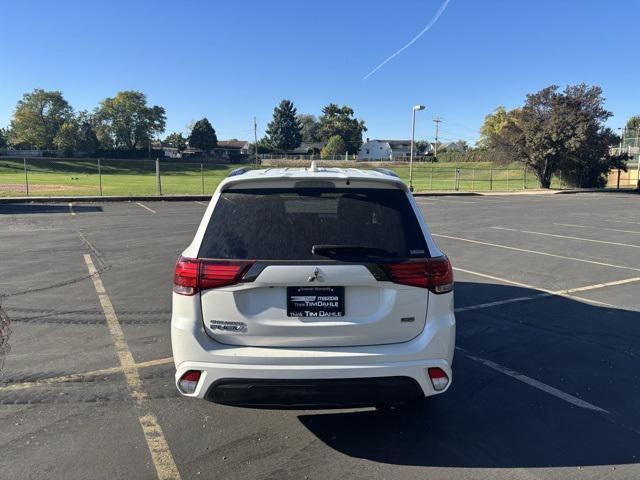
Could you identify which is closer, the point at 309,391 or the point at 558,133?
the point at 309,391

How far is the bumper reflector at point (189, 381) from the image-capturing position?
2971mm

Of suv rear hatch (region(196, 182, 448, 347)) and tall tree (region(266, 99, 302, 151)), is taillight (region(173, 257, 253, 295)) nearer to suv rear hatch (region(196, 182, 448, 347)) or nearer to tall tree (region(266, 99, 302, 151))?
suv rear hatch (region(196, 182, 448, 347))

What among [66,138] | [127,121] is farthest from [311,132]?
[66,138]

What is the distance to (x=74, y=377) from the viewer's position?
4.21 meters

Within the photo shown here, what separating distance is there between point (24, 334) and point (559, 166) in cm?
4246

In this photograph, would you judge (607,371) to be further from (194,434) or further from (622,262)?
(622,262)

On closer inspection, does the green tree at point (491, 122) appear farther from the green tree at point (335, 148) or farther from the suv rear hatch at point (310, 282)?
the suv rear hatch at point (310, 282)

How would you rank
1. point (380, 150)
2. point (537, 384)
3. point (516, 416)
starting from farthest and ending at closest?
1. point (380, 150)
2. point (537, 384)
3. point (516, 416)

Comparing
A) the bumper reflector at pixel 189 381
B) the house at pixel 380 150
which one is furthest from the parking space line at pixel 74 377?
the house at pixel 380 150

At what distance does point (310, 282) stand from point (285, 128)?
11768 centimetres

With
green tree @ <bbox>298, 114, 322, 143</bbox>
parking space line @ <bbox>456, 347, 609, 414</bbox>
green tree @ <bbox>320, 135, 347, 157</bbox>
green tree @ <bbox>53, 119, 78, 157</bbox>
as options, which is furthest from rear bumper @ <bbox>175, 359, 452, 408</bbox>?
green tree @ <bbox>298, 114, 322, 143</bbox>

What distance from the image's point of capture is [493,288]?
7312 mm

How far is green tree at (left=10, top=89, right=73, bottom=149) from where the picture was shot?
96.9 m

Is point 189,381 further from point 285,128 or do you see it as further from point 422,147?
point 422,147
